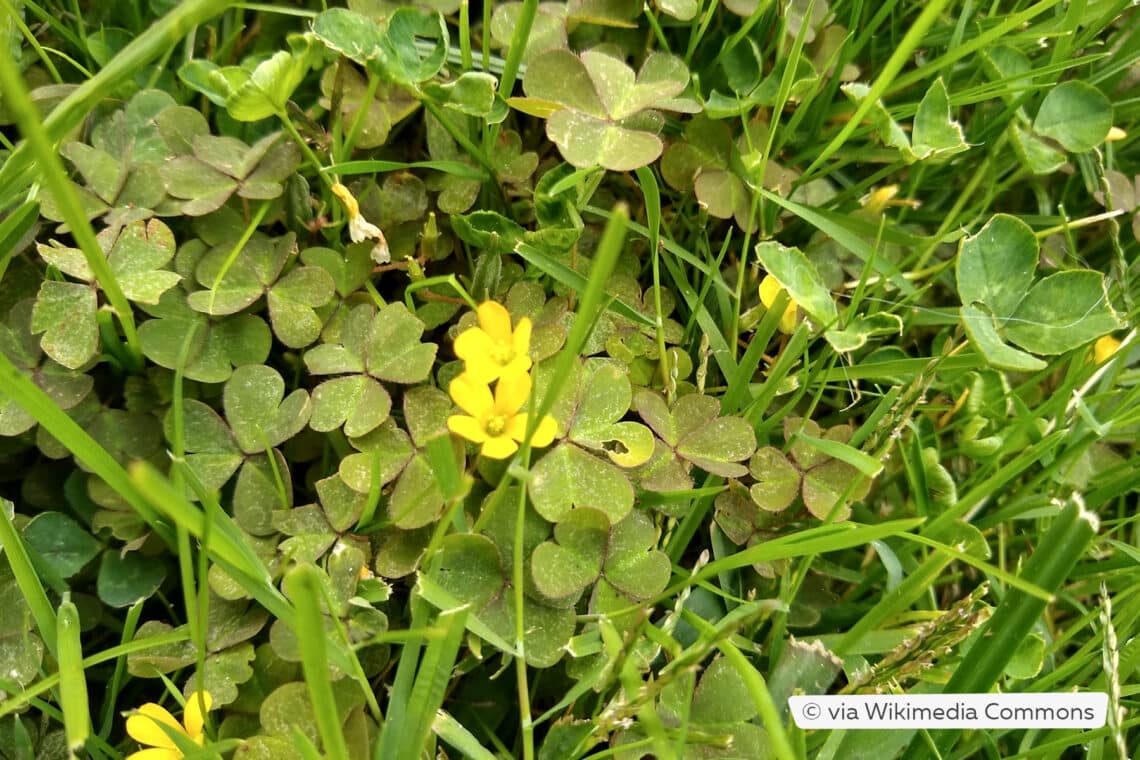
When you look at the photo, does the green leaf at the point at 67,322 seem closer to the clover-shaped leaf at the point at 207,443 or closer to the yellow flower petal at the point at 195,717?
the clover-shaped leaf at the point at 207,443

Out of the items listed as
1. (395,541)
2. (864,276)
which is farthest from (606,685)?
(864,276)

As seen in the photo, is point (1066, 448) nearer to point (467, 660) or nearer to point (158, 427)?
point (467, 660)

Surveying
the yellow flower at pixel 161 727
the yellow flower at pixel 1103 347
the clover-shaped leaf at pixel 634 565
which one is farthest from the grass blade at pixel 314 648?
the yellow flower at pixel 1103 347

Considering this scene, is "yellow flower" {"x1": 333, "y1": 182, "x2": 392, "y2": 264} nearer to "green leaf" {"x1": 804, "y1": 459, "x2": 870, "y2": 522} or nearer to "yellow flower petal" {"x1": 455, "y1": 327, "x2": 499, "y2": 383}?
"yellow flower petal" {"x1": 455, "y1": 327, "x2": 499, "y2": 383}

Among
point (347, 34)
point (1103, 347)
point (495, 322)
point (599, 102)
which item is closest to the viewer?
point (495, 322)

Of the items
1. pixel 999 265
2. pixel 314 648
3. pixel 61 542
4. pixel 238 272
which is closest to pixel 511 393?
pixel 314 648

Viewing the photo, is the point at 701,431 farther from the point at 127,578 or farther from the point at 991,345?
the point at 127,578
